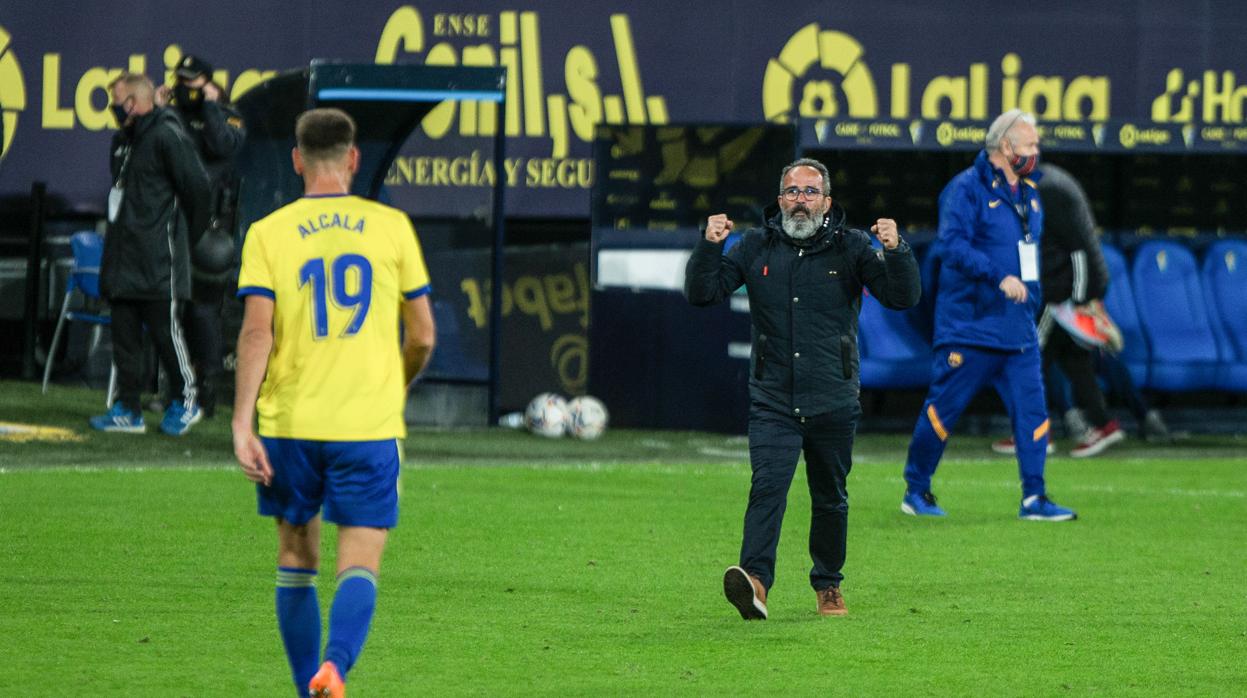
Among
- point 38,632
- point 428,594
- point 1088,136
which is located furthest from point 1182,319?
point 38,632

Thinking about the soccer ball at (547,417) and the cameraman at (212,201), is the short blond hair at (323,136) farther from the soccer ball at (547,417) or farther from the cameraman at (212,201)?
the soccer ball at (547,417)

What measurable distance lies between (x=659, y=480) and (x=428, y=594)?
475 centimetres

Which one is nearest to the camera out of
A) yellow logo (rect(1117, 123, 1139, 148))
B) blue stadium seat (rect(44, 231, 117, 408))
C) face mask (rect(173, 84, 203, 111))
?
face mask (rect(173, 84, 203, 111))

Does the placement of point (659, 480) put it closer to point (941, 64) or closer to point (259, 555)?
point (259, 555)

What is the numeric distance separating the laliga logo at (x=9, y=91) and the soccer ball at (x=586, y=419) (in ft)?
16.8

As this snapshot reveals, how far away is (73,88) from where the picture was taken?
1758cm

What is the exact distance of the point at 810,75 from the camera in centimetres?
1798

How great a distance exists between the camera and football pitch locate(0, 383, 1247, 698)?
7.06 meters

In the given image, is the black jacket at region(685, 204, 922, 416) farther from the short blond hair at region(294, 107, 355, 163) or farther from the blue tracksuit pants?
the blue tracksuit pants

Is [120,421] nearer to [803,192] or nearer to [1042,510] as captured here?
[1042,510]

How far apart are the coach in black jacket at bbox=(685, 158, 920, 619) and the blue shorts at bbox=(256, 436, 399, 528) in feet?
8.02

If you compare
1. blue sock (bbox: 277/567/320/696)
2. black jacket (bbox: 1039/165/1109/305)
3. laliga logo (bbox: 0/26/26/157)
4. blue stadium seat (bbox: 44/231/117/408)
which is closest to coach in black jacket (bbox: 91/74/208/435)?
blue stadium seat (bbox: 44/231/117/408)

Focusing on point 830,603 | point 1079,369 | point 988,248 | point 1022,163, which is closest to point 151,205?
point 988,248

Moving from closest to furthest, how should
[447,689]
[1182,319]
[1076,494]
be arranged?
[447,689]
[1076,494]
[1182,319]
